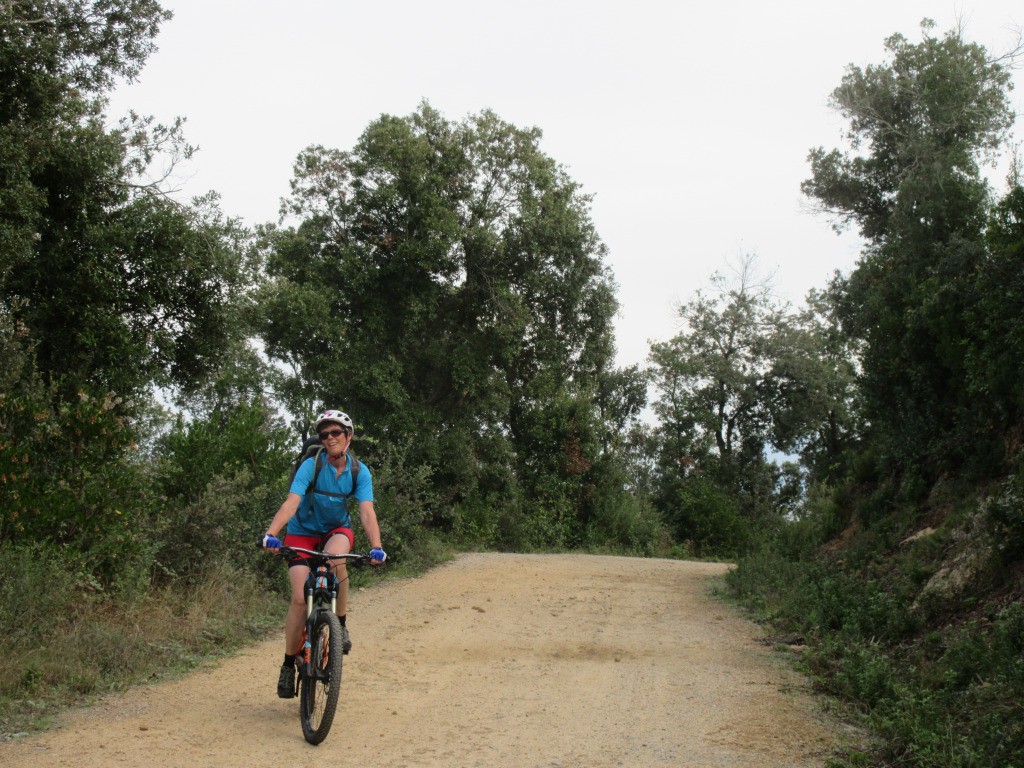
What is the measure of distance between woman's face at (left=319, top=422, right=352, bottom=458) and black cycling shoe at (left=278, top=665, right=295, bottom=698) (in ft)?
5.04

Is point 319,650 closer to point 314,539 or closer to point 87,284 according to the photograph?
point 314,539

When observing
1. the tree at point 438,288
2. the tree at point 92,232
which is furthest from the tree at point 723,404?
the tree at point 92,232

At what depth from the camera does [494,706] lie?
7.16 meters

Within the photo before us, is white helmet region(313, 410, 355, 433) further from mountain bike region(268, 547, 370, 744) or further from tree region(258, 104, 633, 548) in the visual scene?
tree region(258, 104, 633, 548)

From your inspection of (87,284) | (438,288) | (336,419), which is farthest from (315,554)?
(438,288)

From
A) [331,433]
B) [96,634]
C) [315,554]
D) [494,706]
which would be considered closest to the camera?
[315,554]

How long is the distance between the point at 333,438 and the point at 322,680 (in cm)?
160

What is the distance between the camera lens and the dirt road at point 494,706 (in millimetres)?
5742

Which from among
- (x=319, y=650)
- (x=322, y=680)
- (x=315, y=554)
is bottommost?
(x=322, y=680)

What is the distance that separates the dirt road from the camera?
226 inches

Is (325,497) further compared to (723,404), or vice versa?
(723,404)

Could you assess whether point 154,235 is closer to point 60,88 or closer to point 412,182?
point 60,88

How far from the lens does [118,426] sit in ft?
31.4

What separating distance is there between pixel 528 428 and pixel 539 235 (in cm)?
806
